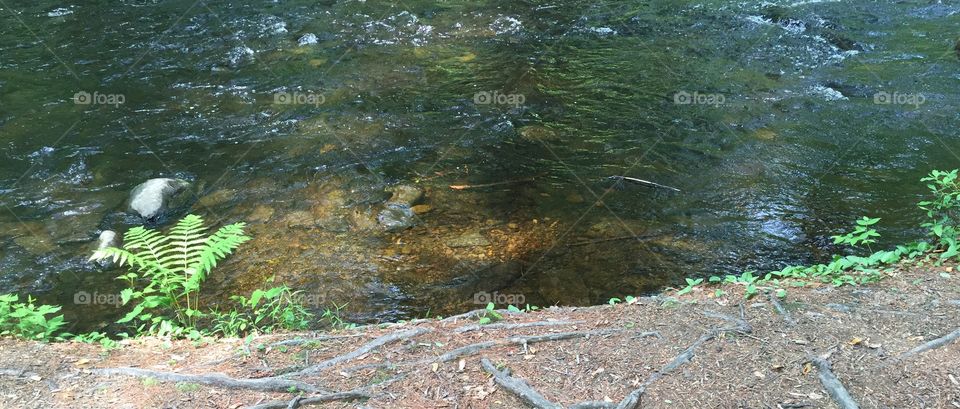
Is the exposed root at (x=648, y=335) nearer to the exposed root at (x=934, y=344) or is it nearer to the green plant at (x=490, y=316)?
the green plant at (x=490, y=316)

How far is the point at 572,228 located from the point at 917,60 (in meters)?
6.36

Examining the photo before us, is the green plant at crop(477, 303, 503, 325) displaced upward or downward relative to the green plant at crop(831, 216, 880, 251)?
upward

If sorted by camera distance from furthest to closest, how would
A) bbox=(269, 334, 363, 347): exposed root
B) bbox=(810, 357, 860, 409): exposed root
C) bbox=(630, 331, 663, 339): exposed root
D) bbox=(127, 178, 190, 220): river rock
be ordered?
1. bbox=(127, 178, 190, 220): river rock
2. bbox=(269, 334, 363, 347): exposed root
3. bbox=(630, 331, 663, 339): exposed root
4. bbox=(810, 357, 860, 409): exposed root

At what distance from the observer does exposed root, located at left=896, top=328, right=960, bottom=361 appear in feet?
11.7

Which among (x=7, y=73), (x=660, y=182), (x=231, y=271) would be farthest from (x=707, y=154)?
(x=7, y=73)

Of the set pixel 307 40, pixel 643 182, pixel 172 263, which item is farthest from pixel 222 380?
pixel 307 40

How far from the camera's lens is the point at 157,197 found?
22.1 ft

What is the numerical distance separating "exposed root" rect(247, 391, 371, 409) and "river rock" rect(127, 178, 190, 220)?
3.98 meters

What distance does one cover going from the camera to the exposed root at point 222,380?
3.48 meters

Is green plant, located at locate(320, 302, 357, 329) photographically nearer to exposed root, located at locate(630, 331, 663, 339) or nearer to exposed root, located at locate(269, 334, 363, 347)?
exposed root, located at locate(269, 334, 363, 347)

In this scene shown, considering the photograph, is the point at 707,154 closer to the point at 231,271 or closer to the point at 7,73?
the point at 231,271

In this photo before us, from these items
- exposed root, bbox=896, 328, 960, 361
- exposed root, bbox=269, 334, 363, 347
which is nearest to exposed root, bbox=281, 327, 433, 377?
exposed root, bbox=269, 334, 363, 347

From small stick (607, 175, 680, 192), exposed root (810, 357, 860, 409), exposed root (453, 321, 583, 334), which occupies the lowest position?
small stick (607, 175, 680, 192)

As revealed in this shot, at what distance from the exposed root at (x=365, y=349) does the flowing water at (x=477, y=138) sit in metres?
1.31
